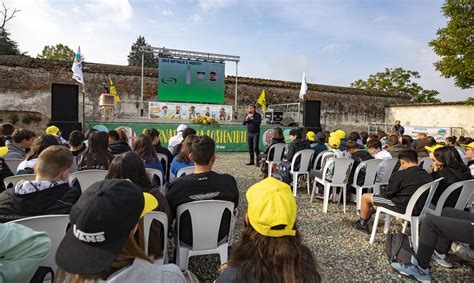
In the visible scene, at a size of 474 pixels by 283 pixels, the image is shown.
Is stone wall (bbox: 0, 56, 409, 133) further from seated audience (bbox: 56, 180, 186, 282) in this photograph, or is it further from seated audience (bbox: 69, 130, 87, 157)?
seated audience (bbox: 56, 180, 186, 282)

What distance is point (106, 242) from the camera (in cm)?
101

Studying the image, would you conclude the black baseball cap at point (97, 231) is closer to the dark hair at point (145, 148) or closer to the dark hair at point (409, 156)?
the dark hair at point (145, 148)

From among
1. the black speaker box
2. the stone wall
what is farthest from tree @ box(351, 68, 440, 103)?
the black speaker box

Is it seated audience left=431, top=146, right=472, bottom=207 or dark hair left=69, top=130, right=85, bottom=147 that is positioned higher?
dark hair left=69, top=130, right=85, bottom=147

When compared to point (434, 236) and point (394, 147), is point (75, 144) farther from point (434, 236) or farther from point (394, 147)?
point (394, 147)

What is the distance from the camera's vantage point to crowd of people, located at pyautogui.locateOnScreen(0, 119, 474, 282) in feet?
3.34

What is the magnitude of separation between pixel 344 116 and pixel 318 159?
55.8ft

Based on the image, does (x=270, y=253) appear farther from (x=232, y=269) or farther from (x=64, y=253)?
(x=64, y=253)

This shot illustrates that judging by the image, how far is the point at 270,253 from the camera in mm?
1290

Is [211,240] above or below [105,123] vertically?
below

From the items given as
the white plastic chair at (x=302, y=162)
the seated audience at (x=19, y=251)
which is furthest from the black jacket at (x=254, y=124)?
the seated audience at (x=19, y=251)

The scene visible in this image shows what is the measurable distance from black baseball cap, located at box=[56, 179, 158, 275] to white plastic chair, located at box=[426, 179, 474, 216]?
3.59 meters

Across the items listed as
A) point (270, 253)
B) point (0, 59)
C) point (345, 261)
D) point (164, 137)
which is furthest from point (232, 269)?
point (0, 59)

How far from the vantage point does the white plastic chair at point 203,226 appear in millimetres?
2447
